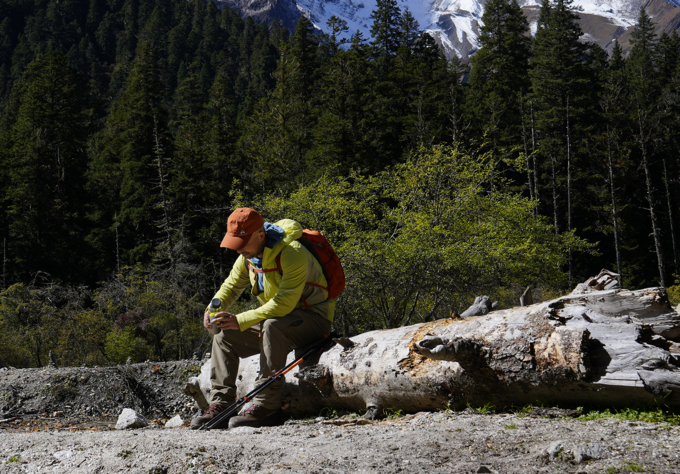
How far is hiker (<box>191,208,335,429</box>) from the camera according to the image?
3959mm

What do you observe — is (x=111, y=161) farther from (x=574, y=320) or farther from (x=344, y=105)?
(x=574, y=320)

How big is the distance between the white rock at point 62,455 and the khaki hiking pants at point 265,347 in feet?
4.45

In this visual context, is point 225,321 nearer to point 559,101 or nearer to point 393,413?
point 393,413

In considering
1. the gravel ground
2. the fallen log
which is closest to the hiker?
the fallen log

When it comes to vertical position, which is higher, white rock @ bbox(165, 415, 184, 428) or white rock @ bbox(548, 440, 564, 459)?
white rock @ bbox(548, 440, 564, 459)

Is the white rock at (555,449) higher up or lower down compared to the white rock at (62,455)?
higher up

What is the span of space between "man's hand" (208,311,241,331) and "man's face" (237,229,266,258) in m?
0.51

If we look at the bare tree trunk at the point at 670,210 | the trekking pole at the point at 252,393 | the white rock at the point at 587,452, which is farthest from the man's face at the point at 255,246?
the bare tree trunk at the point at 670,210

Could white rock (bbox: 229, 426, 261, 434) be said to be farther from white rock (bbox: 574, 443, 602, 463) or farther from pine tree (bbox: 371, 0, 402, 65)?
pine tree (bbox: 371, 0, 402, 65)

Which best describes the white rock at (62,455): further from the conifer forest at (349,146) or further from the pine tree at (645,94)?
the pine tree at (645,94)

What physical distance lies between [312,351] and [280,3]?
649 feet

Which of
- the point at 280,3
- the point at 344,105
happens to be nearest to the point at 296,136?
the point at 344,105

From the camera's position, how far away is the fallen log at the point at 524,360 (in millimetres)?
3051

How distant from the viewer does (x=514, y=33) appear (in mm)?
38438
